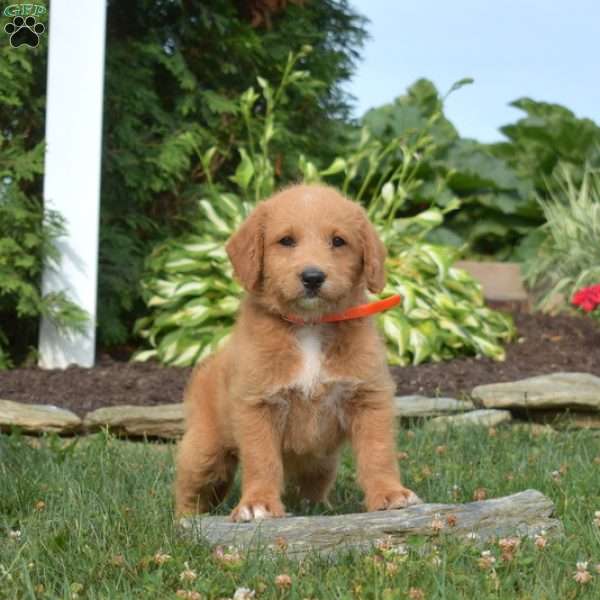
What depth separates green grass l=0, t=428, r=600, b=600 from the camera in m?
2.87

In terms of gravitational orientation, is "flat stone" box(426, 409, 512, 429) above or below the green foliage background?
below

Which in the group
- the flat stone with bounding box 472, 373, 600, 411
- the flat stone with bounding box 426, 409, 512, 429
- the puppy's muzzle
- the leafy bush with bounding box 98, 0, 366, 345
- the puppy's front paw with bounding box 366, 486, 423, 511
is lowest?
the flat stone with bounding box 426, 409, 512, 429

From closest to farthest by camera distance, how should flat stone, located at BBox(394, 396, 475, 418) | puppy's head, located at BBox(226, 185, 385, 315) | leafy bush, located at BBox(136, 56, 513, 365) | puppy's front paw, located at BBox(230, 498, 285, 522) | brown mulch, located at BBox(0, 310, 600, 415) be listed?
puppy's front paw, located at BBox(230, 498, 285, 522) → puppy's head, located at BBox(226, 185, 385, 315) → flat stone, located at BBox(394, 396, 475, 418) → brown mulch, located at BBox(0, 310, 600, 415) → leafy bush, located at BBox(136, 56, 513, 365)

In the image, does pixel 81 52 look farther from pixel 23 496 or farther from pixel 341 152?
pixel 23 496

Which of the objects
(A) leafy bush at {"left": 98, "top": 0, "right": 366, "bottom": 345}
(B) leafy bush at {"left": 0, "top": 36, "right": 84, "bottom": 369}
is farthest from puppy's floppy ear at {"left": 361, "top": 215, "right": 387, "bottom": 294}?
(A) leafy bush at {"left": 98, "top": 0, "right": 366, "bottom": 345}

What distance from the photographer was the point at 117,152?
7758 mm

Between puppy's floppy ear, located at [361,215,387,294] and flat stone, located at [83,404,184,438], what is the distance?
2.41 meters

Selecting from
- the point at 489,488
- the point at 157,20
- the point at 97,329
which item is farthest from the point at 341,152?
the point at 489,488

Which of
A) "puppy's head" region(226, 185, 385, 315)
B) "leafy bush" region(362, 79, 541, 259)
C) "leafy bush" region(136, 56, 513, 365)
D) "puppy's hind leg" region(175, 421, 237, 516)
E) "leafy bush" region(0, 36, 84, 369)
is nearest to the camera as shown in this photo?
"puppy's head" region(226, 185, 385, 315)

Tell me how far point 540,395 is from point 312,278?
122 inches

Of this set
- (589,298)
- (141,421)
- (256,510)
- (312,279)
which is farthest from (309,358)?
(589,298)

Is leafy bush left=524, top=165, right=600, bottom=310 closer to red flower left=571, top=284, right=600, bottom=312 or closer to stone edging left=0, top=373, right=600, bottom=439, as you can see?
red flower left=571, top=284, right=600, bottom=312

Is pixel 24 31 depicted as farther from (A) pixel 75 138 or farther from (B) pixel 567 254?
(B) pixel 567 254

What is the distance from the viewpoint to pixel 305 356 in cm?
352
